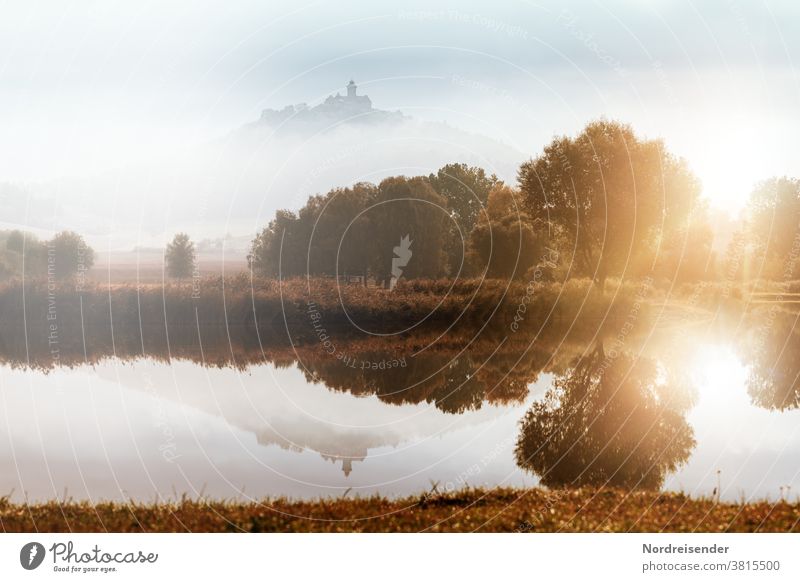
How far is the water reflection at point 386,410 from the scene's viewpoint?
13.4 m

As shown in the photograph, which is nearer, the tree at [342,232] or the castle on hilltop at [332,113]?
the castle on hilltop at [332,113]

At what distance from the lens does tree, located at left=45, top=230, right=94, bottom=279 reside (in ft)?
63.2

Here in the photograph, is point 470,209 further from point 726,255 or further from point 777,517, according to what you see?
point 777,517

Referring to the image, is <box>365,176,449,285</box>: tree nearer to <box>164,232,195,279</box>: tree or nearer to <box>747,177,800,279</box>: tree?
<box>164,232,195,279</box>: tree

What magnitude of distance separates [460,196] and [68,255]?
388 inches

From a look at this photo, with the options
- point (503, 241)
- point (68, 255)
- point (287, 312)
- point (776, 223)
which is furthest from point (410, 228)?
point (68, 255)

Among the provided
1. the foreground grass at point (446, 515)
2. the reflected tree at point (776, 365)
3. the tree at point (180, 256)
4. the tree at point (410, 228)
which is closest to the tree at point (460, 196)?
the tree at point (410, 228)

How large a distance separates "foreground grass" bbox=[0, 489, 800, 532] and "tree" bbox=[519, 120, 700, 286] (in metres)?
A: 7.08

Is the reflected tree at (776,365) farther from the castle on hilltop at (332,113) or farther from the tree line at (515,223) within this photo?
the castle on hilltop at (332,113)

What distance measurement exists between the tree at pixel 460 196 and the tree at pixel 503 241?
0.20m

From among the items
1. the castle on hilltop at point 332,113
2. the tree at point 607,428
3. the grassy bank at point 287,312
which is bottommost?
the tree at point 607,428

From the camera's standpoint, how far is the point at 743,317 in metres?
19.0

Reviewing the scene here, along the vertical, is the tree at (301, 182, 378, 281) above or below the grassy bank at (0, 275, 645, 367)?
above

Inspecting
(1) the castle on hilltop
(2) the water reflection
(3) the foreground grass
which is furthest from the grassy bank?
(3) the foreground grass
